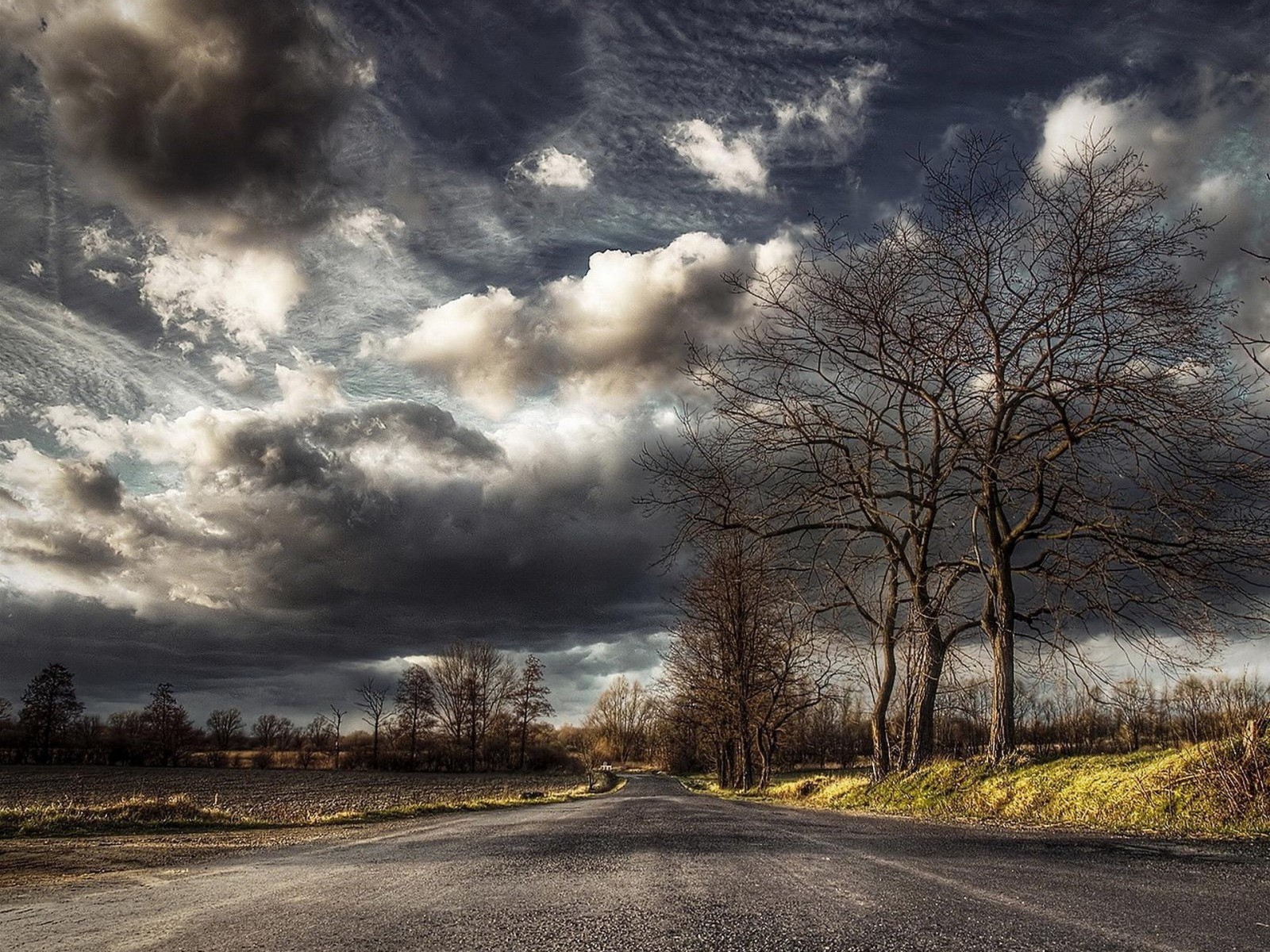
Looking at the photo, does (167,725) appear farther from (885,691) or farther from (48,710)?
(885,691)

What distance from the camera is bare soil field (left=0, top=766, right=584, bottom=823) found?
77.6 feet

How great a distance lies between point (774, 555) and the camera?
44.6ft

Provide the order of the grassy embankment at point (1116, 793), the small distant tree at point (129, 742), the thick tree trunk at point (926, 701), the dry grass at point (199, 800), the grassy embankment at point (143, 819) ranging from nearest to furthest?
1. the grassy embankment at point (1116, 793)
2. the thick tree trunk at point (926, 701)
3. the grassy embankment at point (143, 819)
4. the dry grass at point (199, 800)
5. the small distant tree at point (129, 742)

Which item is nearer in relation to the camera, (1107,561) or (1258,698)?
(1258,698)

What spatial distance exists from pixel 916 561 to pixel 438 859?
995 centimetres

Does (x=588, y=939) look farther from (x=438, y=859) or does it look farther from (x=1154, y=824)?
(x=1154, y=824)

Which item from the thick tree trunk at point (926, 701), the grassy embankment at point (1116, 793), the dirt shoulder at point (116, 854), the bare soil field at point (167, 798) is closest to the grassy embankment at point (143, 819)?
the bare soil field at point (167, 798)

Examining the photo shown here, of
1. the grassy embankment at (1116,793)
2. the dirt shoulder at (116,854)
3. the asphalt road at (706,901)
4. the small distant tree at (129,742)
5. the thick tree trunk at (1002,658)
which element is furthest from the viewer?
the small distant tree at (129,742)

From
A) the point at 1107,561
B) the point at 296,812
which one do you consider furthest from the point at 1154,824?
the point at 296,812

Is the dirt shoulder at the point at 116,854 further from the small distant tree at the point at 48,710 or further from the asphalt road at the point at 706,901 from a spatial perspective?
the small distant tree at the point at 48,710

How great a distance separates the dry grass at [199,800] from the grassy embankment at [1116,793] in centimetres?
1444

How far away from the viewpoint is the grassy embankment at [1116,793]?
22.4 ft

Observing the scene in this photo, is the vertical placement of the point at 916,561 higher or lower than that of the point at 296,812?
higher

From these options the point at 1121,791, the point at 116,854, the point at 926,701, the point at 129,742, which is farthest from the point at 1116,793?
the point at 129,742
